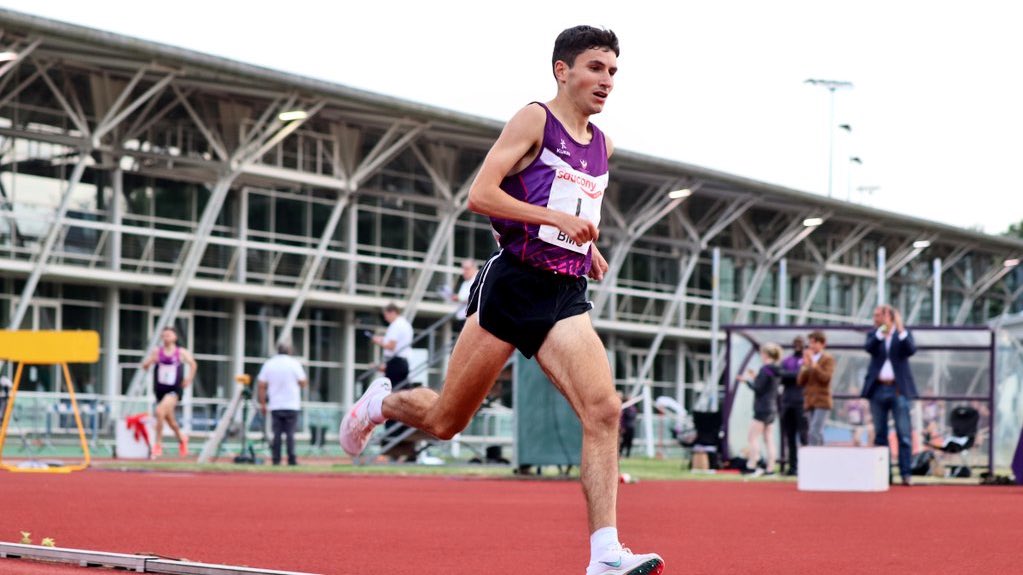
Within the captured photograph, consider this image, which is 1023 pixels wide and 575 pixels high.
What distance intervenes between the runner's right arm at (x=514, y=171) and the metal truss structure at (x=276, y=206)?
81.5 ft

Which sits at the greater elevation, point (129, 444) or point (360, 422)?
point (360, 422)

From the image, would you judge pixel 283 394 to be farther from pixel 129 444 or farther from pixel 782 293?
pixel 782 293

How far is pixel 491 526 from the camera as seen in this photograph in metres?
9.76

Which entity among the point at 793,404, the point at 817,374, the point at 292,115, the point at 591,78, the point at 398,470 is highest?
the point at 292,115

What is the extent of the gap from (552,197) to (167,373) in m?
18.3

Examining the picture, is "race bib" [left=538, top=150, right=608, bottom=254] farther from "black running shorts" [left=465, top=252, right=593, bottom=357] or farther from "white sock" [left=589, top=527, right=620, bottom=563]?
"white sock" [left=589, top=527, right=620, bottom=563]

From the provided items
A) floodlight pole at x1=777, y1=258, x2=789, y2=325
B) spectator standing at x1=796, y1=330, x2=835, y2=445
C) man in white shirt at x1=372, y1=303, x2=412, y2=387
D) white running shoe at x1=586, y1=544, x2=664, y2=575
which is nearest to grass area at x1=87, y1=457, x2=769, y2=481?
spectator standing at x1=796, y1=330, x2=835, y2=445

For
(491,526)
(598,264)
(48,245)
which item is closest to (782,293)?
(48,245)

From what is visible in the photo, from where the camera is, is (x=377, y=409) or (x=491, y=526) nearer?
(x=377, y=409)

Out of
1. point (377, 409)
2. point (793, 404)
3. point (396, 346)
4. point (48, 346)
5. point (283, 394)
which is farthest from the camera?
point (283, 394)

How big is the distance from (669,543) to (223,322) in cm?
3123

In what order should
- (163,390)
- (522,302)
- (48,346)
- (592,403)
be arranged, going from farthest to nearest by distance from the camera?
(163,390)
(48,346)
(522,302)
(592,403)

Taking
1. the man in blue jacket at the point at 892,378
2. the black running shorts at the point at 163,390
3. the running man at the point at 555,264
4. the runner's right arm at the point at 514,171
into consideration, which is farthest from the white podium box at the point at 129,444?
the runner's right arm at the point at 514,171

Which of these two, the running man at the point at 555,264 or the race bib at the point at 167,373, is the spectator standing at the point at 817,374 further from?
the running man at the point at 555,264
